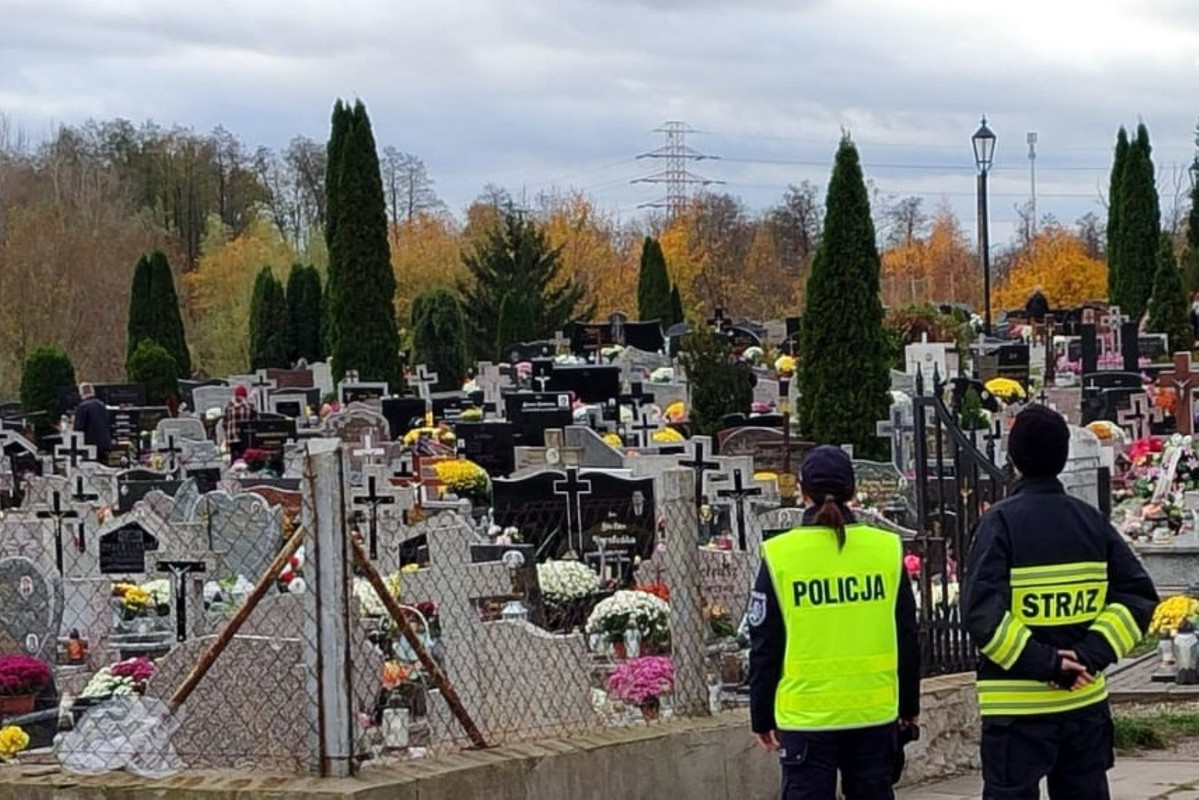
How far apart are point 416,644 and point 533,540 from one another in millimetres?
9850

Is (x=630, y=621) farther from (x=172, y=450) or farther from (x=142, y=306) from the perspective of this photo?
(x=142, y=306)

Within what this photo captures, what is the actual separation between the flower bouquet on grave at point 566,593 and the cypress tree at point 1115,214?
132ft

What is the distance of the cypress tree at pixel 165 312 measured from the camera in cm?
4309

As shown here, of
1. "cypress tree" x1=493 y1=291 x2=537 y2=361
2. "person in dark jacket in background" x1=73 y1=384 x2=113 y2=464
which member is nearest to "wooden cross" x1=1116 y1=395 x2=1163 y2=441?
"person in dark jacket in background" x1=73 y1=384 x2=113 y2=464

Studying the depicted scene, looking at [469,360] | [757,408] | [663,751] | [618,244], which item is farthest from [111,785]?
[618,244]

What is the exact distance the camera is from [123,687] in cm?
924

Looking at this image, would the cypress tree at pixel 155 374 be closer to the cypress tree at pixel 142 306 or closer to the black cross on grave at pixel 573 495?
the cypress tree at pixel 142 306

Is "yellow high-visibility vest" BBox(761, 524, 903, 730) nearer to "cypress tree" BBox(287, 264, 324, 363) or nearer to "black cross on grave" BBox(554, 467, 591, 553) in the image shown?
"black cross on grave" BBox(554, 467, 591, 553)

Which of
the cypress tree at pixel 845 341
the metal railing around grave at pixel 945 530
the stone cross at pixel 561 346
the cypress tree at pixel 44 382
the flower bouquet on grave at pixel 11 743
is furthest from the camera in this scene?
the stone cross at pixel 561 346

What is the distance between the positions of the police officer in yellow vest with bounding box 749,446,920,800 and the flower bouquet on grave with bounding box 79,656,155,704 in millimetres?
4029

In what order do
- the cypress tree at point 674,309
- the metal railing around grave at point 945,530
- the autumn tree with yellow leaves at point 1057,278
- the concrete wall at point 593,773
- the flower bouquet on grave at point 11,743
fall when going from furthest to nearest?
the autumn tree with yellow leaves at point 1057,278 < the cypress tree at point 674,309 < the metal railing around grave at point 945,530 < the flower bouquet on grave at point 11,743 < the concrete wall at point 593,773

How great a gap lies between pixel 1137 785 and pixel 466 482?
13.1 m

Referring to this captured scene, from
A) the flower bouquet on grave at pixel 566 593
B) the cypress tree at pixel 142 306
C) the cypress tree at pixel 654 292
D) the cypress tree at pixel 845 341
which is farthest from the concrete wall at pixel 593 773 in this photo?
the cypress tree at pixel 654 292

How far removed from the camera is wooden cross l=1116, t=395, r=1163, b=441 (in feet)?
85.2
